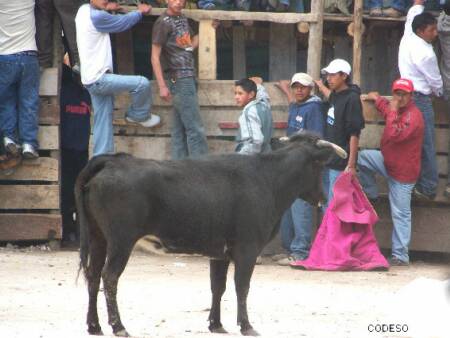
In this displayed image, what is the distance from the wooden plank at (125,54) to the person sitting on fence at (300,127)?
6.78 feet

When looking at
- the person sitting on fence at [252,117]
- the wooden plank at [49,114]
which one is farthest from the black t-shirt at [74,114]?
the person sitting on fence at [252,117]

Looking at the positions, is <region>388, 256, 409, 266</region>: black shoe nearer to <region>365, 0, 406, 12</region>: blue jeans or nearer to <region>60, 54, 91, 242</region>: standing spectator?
<region>365, 0, 406, 12</region>: blue jeans

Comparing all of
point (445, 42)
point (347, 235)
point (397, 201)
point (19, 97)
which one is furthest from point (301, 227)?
point (19, 97)

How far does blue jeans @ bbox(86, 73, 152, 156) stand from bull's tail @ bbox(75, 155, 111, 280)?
3893 millimetres

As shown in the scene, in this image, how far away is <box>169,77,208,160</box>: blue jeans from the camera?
13.6 m

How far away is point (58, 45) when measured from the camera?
14.0 m

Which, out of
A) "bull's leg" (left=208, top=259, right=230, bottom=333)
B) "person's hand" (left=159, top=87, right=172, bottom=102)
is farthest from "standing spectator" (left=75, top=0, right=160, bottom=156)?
"bull's leg" (left=208, top=259, right=230, bottom=333)

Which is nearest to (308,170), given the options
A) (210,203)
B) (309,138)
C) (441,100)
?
(309,138)

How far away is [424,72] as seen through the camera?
43.9 feet

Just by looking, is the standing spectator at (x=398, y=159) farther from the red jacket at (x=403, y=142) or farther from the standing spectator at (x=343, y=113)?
the standing spectator at (x=343, y=113)

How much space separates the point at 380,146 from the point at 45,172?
12.5 feet

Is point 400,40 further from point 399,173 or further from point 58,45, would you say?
point 58,45

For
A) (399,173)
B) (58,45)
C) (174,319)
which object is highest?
(58,45)

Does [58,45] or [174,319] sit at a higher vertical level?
[58,45]
